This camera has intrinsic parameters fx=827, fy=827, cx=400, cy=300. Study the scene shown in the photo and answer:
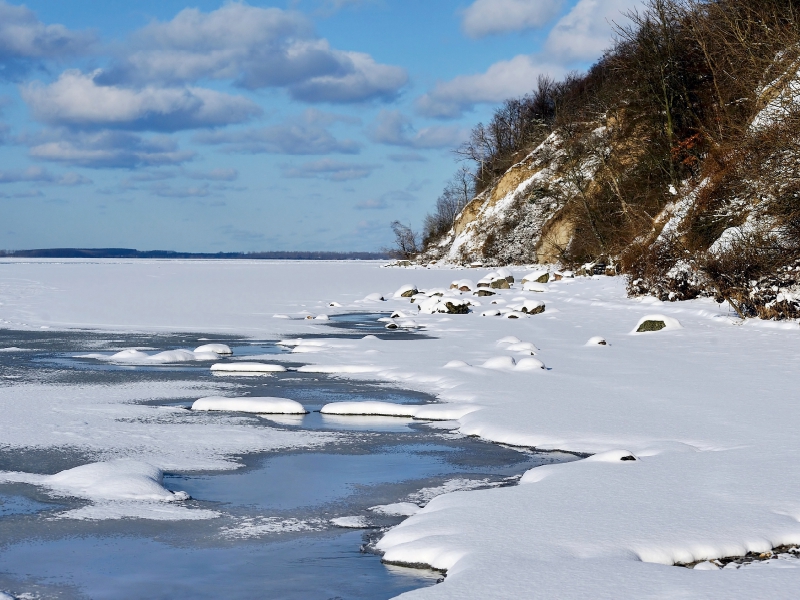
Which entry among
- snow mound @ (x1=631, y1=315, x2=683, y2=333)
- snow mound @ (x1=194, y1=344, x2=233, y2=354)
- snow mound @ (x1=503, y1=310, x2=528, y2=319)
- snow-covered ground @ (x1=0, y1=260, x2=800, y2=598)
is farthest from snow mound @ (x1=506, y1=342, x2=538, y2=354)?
snow mound @ (x1=503, y1=310, x2=528, y2=319)

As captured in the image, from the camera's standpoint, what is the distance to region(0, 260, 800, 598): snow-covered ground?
4434 mm

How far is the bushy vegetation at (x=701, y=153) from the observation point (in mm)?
15734

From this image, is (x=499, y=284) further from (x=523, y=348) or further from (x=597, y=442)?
(x=597, y=442)

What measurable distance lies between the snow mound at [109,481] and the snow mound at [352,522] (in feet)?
4.19

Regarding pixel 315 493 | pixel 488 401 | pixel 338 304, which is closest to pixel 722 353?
pixel 488 401

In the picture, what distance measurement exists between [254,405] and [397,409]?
1.69m

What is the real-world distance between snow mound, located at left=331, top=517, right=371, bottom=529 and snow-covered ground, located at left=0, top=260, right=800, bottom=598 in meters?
0.33

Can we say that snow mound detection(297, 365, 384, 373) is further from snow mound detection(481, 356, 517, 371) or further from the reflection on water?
the reflection on water

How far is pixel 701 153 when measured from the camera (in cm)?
2886

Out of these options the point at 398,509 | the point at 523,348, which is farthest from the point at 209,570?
the point at 523,348


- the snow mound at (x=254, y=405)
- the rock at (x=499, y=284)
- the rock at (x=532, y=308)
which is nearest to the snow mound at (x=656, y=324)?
the rock at (x=532, y=308)

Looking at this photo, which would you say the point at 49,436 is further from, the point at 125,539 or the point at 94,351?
the point at 94,351

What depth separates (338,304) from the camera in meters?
28.5

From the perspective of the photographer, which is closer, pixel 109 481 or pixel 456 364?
pixel 109 481
